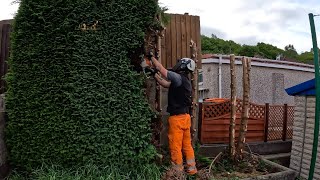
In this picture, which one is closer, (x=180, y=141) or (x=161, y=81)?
(x=161, y=81)

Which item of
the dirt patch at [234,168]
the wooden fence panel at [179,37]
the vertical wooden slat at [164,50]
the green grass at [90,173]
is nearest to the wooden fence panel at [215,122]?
the dirt patch at [234,168]

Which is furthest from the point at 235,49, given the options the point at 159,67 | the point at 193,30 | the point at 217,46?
the point at 159,67

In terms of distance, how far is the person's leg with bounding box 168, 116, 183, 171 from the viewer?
5070mm

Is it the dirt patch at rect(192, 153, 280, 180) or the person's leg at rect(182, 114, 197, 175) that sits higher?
the person's leg at rect(182, 114, 197, 175)

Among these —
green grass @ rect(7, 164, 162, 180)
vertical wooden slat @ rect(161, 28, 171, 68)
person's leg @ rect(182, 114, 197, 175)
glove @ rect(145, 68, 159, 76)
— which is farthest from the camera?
vertical wooden slat @ rect(161, 28, 171, 68)

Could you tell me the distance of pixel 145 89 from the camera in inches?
195

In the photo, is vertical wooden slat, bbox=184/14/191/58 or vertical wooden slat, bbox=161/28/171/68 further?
vertical wooden slat, bbox=184/14/191/58

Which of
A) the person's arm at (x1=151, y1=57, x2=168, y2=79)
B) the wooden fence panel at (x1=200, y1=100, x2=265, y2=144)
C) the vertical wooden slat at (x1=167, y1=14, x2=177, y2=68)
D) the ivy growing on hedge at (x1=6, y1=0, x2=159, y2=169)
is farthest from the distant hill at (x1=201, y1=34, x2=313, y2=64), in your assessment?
the ivy growing on hedge at (x1=6, y1=0, x2=159, y2=169)

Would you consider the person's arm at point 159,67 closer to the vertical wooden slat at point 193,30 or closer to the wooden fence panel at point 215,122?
the vertical wooden slat at point 193,30

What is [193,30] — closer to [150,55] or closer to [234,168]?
[150,55]

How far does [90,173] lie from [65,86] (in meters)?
1.24

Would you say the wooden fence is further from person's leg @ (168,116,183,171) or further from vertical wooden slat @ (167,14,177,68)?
person's leg @ (168,116,183,171)

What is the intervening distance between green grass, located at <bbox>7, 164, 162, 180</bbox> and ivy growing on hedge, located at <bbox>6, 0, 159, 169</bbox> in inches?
4.1

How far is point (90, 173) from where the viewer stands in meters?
4.54
